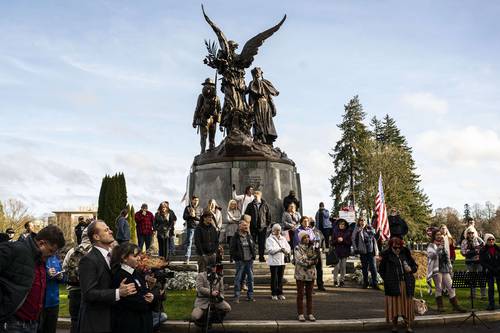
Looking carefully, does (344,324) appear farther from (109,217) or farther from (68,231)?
(68,231)

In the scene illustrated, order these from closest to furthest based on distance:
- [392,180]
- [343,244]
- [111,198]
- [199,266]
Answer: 1. [199,266]
2. [343,244]
3. [111,198]
4. [392,180]

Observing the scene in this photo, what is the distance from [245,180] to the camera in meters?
20.5

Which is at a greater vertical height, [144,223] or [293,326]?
[144,223]

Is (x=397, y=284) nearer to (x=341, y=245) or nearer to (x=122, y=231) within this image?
(x=341, y=245)

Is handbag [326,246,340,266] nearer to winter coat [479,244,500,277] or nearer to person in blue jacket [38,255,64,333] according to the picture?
winter coat [479,244,500,277]

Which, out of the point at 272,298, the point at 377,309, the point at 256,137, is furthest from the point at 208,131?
the point at 377,309

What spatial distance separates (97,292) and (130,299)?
31 centimetres

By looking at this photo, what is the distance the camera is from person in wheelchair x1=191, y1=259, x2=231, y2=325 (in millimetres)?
8945

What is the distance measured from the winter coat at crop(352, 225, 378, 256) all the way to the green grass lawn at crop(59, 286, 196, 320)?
479cm

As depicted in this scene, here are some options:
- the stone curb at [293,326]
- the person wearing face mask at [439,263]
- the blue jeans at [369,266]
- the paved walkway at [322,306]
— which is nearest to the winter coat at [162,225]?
the paved walkway at [322,306]

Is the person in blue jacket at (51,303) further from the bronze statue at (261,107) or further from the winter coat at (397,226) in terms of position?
the bronze statue at (261,107)

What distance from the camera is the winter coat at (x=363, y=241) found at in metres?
Result: 15.0

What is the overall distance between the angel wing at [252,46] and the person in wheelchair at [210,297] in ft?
48.4

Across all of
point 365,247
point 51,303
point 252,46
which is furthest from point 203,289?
point 252,46
